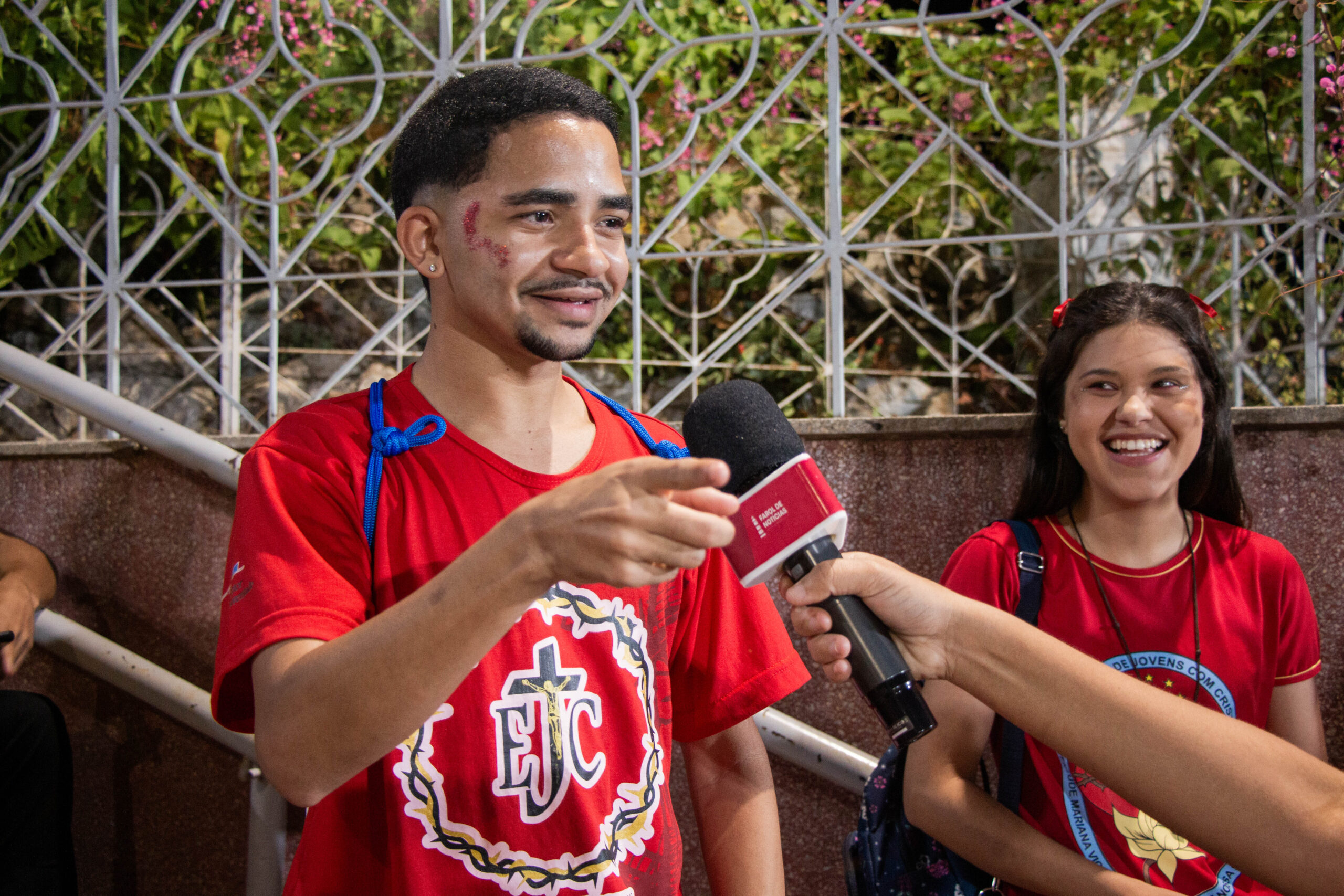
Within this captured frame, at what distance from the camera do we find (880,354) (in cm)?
462

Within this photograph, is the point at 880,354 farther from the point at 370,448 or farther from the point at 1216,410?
the point at 370,448

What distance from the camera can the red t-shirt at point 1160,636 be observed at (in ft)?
5.93

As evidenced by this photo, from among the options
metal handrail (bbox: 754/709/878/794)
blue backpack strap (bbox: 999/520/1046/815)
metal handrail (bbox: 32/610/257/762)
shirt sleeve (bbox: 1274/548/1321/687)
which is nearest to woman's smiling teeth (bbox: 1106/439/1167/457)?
blue backpack strap (bbox: 999/520/1046/815)

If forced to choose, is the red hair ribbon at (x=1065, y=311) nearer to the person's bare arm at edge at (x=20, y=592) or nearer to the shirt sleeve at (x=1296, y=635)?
the shirt sleeve at (x=1296, y=635)

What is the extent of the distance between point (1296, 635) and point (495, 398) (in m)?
1.67

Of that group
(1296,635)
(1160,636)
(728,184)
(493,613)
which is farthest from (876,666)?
(728,184)

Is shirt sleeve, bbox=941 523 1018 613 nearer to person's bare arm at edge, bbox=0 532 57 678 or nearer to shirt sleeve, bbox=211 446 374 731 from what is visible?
shirt sleeve, bbox=211 446 374 731

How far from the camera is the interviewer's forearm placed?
1323 mm

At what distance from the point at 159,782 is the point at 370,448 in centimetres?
178

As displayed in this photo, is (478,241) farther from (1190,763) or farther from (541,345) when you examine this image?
(1190,763)

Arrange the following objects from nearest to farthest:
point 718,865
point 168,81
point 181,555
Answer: point 718,865 → point 181,555 → point 168,81

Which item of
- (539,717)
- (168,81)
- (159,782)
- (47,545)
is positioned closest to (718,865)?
(539,717)

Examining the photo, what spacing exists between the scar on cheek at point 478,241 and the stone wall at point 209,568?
119 cm

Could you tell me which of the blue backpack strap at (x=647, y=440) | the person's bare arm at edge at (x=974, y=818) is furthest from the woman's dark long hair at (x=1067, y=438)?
the blue backpack strap at (x=647, y=440)
